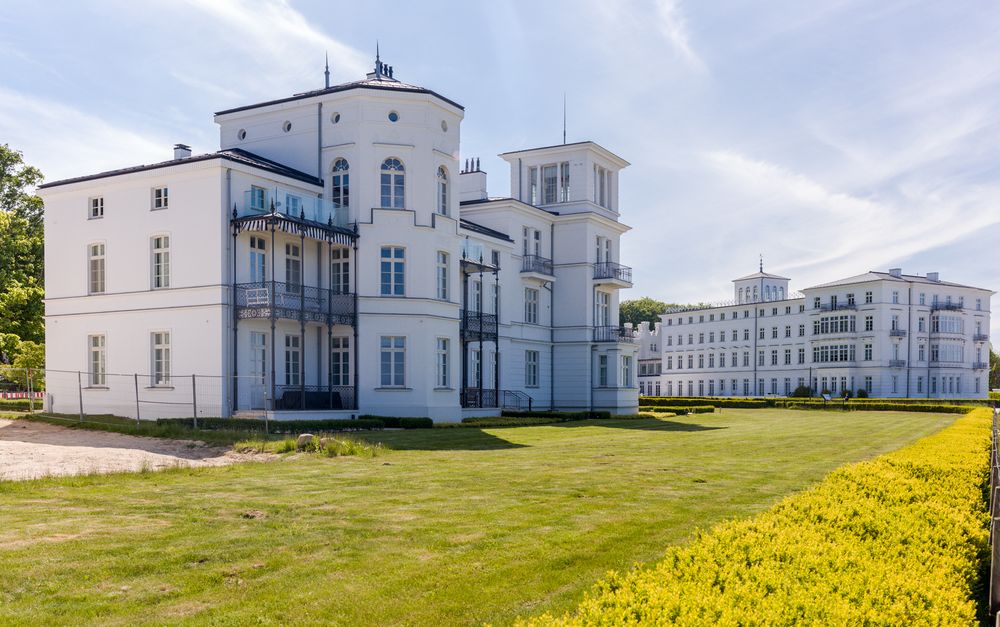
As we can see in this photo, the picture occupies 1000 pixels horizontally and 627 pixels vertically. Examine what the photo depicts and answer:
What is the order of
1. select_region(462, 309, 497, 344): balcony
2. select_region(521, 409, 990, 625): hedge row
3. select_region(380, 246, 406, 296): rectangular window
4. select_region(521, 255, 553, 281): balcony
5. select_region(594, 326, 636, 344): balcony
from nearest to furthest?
1. select_region(521, 409, 990, 625): hedge row
2. select_region(380, 246, 406, 296): rectangular window
3. select_region(462, 309, 497, 344): balcony
4. select_region(521, 255, 553, 281): balcony
5. select_region(594, 326, 636, 344): balcony

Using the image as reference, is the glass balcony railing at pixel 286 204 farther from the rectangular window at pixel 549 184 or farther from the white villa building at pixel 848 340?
the white villa building at pixel 848 340

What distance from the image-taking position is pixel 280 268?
3053cm

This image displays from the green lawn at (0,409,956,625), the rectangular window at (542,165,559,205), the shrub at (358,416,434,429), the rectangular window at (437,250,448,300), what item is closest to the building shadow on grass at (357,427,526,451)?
the shrub at (358,416,434,429)

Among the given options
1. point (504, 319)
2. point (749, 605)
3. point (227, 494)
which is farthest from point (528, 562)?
point (504, 319)

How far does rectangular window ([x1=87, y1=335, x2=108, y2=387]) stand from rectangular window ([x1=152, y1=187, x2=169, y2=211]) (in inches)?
213

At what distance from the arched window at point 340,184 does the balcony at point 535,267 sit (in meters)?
14.7

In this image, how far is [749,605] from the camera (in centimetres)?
493

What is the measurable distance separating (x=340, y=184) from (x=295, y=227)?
180 inches

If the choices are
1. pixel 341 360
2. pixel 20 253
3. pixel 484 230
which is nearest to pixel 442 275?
pixel 341 360

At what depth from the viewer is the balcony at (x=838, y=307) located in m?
84.1

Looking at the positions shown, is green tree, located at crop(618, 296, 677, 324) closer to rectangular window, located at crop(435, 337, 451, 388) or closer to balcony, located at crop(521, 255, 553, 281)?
balcony, located at crop(521, 255, 553, 281)

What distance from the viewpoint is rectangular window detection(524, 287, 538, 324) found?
46.5 m

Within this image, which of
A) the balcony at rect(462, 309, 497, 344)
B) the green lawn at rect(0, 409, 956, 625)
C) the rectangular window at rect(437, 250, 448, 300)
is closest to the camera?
the green lawn at rect(0, 409, 956, 625)

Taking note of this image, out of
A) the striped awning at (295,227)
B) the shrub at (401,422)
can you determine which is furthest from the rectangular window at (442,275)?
the shrub at (401,422)
